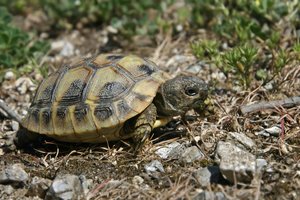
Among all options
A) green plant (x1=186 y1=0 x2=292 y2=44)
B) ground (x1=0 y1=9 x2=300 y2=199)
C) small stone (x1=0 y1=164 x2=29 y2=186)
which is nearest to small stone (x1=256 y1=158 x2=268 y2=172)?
ground (x1=0 y1=9 x2=300 y2=199)

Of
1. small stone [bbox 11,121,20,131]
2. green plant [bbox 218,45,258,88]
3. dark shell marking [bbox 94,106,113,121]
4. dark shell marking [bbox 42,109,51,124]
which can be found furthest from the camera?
small stone [bbox 11,121,20,131]

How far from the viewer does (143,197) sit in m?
3.62

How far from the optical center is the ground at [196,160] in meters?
3.62

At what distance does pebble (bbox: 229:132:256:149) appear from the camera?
4.05 m

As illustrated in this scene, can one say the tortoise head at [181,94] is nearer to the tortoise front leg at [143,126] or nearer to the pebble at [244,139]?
the tortoise front leg at [143,126]

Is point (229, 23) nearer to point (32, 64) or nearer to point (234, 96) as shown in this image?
point (234, 96)

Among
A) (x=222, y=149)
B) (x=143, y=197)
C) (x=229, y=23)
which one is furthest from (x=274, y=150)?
(x=229, y=23)

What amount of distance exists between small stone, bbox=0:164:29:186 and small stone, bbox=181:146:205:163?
1185mm

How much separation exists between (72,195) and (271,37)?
102 inches

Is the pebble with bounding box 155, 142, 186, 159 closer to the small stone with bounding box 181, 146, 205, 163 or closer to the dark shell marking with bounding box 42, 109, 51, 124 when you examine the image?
the small stone with bounding box 181, 146, 205, 163

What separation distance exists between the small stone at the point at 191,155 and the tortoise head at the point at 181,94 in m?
0.37

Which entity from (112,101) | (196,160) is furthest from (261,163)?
(112,101)

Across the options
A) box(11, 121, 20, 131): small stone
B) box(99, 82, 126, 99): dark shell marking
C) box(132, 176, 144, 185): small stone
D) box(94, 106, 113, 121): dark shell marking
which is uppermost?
box(99, 82, 126, 99): dark shell marking

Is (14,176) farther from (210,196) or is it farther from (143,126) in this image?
(210,196)
